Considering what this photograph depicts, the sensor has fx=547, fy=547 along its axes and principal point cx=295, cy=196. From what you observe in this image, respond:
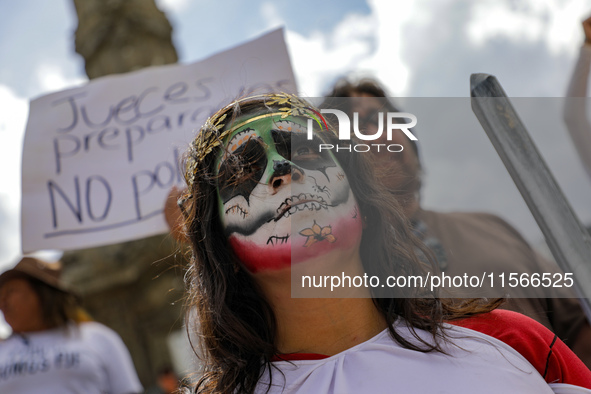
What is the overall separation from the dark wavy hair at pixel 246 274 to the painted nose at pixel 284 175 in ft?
0.65

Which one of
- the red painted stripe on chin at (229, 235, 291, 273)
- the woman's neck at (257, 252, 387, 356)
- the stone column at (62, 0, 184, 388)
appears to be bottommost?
the stone column at (62, 0, 184, 388)

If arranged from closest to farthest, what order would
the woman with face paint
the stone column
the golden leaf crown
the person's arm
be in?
the person's arm < the woman with face paint < the golden leaf crown < the stone column

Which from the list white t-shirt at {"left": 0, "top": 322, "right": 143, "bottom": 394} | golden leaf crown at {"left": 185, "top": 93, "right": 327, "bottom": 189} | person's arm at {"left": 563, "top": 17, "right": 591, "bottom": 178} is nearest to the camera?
person's arm at {"left": 563, "top": 17, "right": 591, "bottom": 178}

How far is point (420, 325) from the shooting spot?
1366 mm

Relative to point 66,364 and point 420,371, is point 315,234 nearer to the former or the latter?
point 420,371

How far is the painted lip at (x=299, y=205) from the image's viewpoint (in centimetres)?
140

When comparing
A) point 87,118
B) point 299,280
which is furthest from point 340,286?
point 87,118

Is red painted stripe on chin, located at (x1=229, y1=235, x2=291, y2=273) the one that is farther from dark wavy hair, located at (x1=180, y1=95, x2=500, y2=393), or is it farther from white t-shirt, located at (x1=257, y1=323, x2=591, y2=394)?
white t-shirt, located at (x1=257, y1=323, x2=591, y2=394)

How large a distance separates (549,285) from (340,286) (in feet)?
2.02

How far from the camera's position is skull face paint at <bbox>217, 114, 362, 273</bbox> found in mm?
1399

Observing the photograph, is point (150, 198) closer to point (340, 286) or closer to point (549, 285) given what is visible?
point (340, 286)

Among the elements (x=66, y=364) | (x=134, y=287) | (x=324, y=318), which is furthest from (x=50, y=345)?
(x=134, y=287)

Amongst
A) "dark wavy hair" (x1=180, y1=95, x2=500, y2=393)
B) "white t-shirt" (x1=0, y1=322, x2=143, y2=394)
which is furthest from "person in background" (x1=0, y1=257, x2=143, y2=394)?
"dark wavy hair" (x1=180, y1=95, x2=500, y2=393)

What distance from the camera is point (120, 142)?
3199mm
